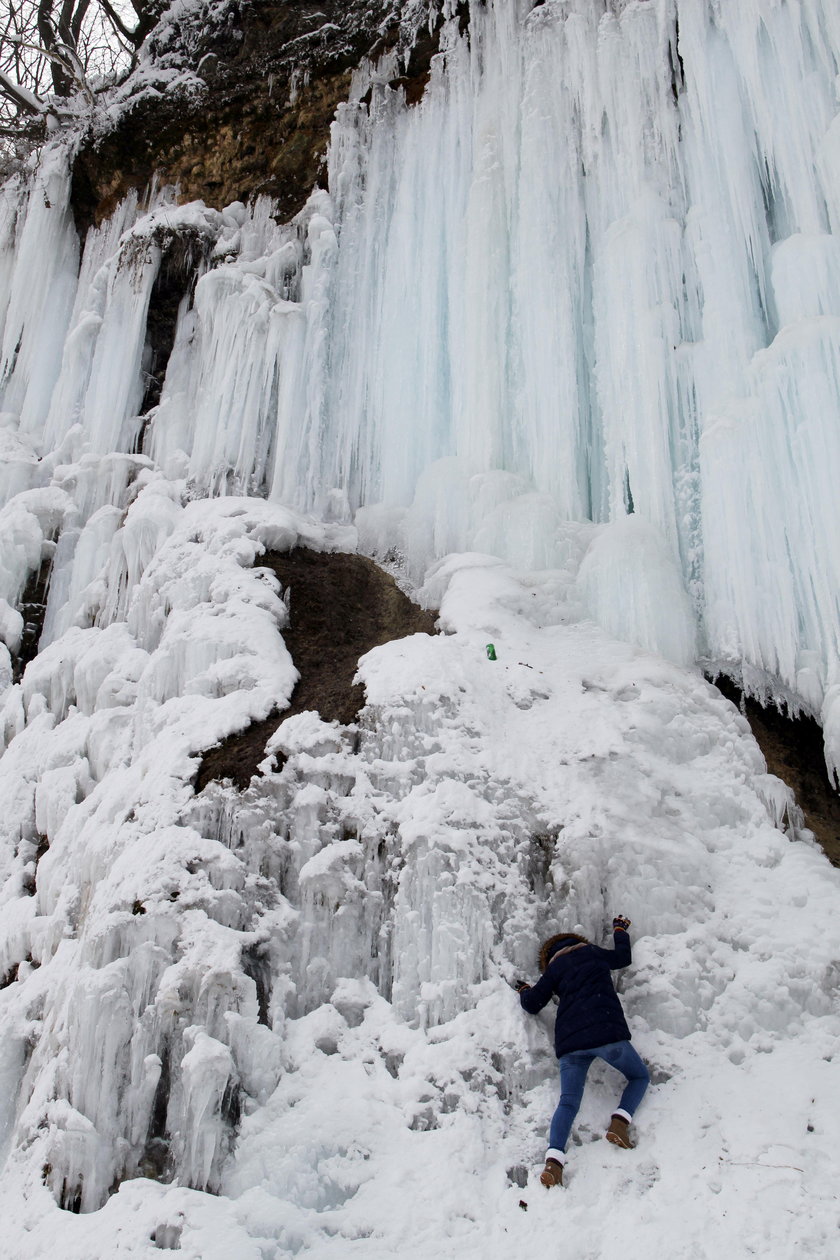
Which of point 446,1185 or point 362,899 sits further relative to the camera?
point 362,899

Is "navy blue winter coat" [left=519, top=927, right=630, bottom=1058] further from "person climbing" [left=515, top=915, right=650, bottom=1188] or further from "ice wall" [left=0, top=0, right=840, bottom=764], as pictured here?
"ice wall" [left=0, top=0, right=840, bottom=764]

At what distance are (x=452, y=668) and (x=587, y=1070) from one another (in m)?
2.73

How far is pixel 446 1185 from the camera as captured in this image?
3.59 m

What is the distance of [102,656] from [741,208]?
7.14 metres

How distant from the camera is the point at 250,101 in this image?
12055mm

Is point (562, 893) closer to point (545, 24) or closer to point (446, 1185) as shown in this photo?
point (446, 1185)

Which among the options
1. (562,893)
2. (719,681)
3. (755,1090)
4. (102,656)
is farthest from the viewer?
(102,656)

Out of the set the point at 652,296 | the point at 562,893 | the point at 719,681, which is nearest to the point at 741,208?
the point at 652,296

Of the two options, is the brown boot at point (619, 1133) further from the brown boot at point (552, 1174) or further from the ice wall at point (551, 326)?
the ice wall at point (551, 326)

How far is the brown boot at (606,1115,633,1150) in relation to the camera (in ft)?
11.8

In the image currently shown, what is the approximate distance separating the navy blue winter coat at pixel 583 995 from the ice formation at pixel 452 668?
0.72ft

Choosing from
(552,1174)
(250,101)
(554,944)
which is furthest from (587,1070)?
(250,101)

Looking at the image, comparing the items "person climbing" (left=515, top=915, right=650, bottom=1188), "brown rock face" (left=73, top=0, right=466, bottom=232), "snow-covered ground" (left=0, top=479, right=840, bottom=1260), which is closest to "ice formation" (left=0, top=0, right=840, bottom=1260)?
"snow-covered ground" (left=0, top=479, right=840, bottom=1260)

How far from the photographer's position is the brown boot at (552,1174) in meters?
3.51
